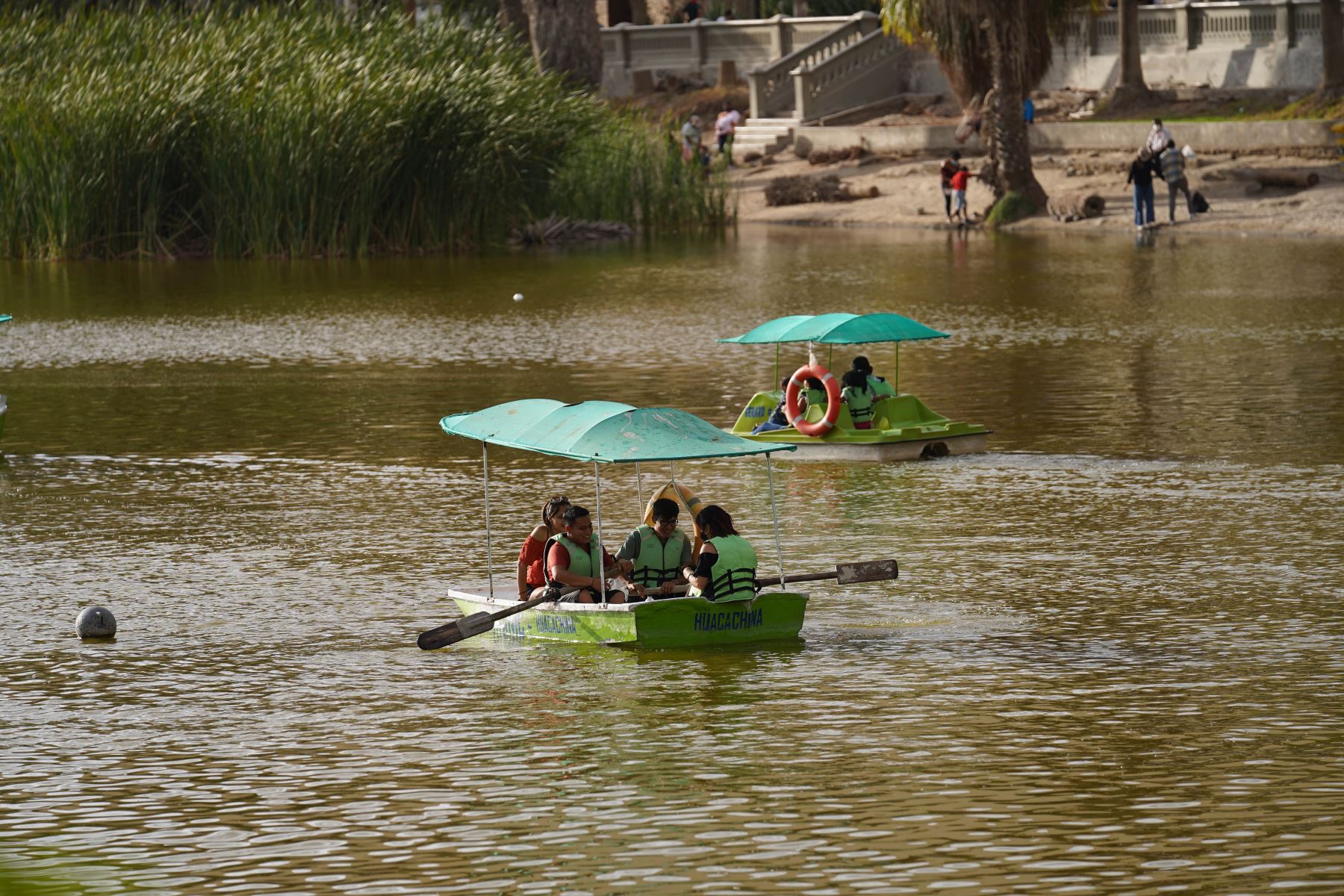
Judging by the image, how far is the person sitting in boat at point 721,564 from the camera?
13.0m

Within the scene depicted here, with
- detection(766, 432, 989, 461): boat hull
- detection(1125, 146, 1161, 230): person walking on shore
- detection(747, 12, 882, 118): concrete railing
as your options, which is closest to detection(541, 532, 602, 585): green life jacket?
detection(766, 432, 989, 461): boat hull

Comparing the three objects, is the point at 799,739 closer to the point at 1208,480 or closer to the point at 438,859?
the point at 438,859

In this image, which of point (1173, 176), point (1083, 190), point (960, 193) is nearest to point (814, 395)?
point (1173, 176)

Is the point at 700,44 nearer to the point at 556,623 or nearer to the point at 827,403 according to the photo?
the point at 827,403

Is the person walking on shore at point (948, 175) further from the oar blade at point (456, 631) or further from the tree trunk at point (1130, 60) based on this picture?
the oar blade at point (456, 631)

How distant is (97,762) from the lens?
36.2 ft

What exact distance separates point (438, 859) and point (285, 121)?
34148 mm

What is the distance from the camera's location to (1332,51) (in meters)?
51.7

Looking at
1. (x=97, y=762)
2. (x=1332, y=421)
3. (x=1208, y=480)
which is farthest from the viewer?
(x=1332, y=421)

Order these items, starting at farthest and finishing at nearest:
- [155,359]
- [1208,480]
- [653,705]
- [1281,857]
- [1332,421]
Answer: [155,359] < [1332,421] < [1208,480] < [653,705] < [1281,857]

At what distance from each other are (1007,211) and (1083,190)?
209 centimetres

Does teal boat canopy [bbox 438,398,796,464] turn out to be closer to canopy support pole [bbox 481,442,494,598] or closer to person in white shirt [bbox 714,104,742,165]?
canopy support pole [bbox 481,442,494,598]

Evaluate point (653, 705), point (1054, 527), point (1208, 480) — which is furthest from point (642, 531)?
point (1208, 480)

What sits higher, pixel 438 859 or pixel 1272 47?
pixel 1272 47
